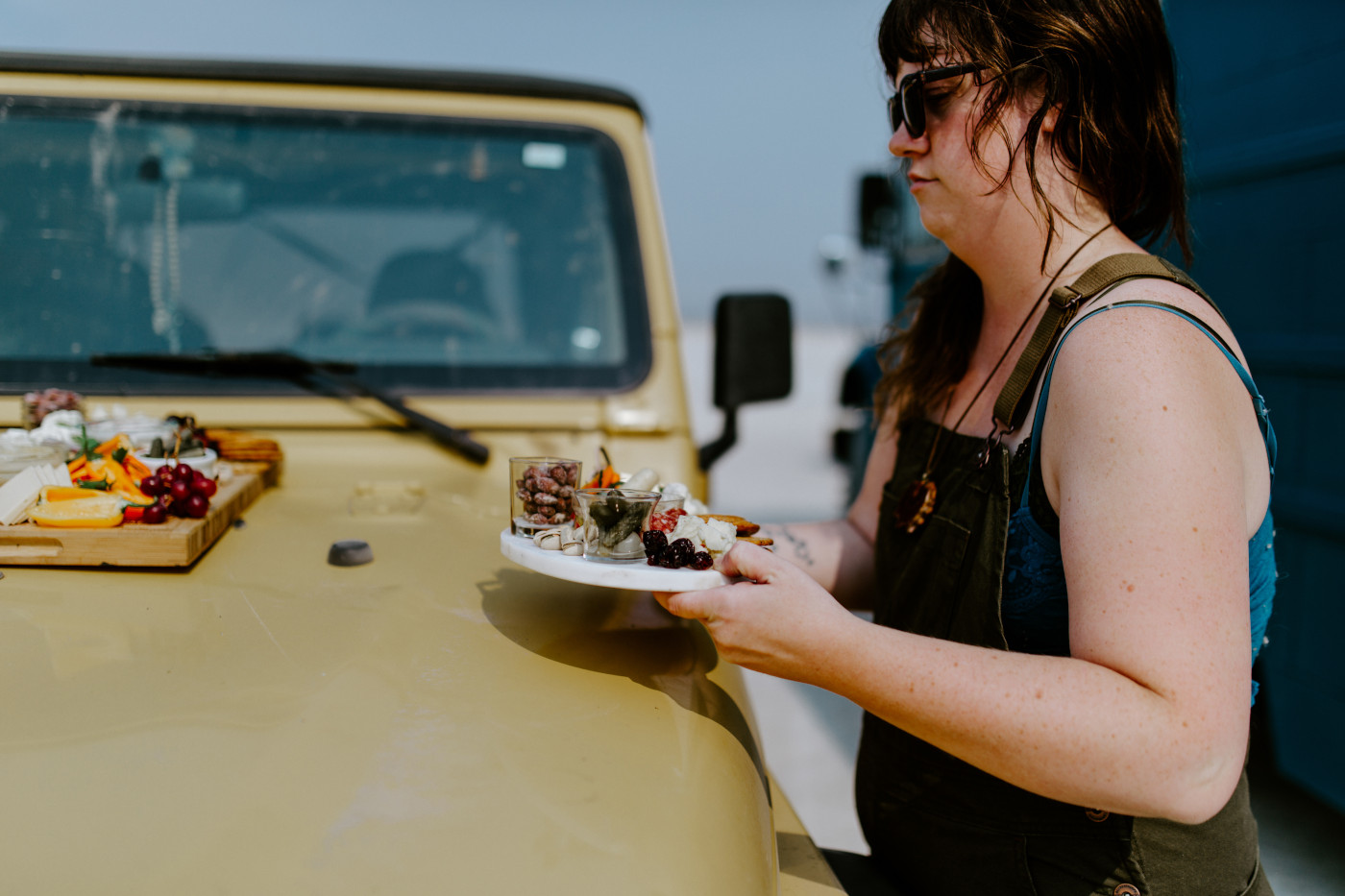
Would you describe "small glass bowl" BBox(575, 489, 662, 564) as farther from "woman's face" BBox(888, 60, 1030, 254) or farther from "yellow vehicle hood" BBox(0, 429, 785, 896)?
"woman's face" BBox(888, 60, 1030, 254)

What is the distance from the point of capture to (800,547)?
5.48 feet

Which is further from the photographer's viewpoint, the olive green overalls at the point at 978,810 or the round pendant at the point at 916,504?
the round pendant at the point at 916,504

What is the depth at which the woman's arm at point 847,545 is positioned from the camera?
5.47 ft

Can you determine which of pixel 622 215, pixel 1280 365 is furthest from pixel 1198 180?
pixel 622 215

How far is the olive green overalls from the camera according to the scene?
3.69ft

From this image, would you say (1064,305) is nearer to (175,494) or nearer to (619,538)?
(619,538)

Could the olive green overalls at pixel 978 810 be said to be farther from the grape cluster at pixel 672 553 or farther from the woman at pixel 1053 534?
the grape cluster at pixel 672 553

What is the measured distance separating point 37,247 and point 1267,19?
3.06 m

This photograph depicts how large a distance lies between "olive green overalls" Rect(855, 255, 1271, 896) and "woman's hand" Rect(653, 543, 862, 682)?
0.87 ft

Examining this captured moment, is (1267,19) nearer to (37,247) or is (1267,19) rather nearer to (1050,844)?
(1050,844)

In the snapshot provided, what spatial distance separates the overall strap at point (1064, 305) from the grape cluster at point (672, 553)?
1.41 feet

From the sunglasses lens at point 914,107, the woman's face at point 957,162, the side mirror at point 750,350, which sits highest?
the sunglasses lens at point 914,107

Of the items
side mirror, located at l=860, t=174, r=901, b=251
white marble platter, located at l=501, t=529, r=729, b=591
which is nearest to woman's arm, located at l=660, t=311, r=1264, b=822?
white marble platter, located at l=501, t=529, r=729, b=591

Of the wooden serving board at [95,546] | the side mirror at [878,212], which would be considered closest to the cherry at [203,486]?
the wooden serving board at [95,546]
